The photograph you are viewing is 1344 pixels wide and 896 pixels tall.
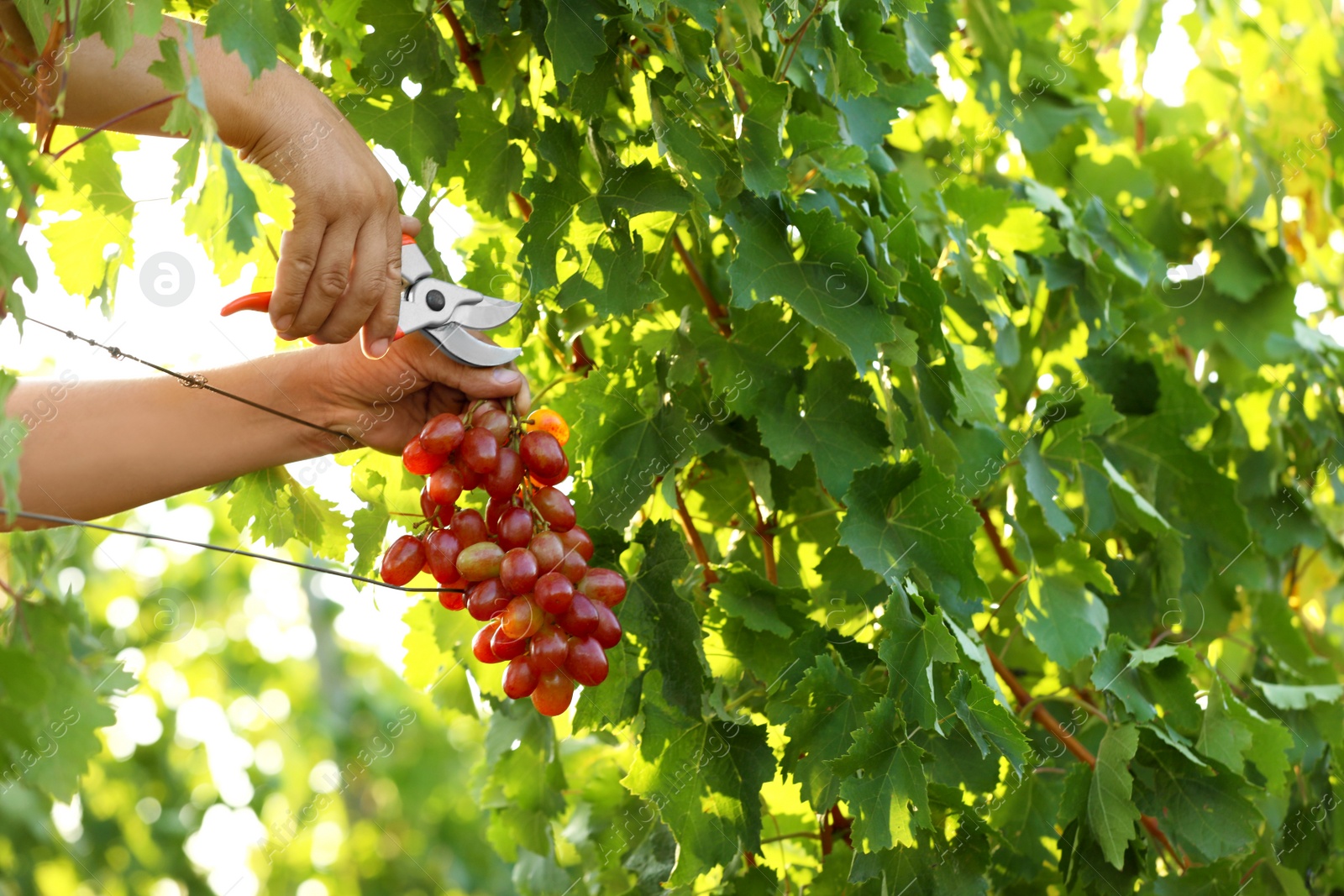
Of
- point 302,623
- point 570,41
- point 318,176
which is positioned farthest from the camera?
point 302,623

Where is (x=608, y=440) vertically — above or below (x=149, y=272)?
below

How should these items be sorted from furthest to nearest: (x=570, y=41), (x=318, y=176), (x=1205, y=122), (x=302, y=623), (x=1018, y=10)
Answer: (x=302, y=623) → (x=1205, y=122) → (x=1018, y=10) → (x=570, y=41) → (x=318, y=176)

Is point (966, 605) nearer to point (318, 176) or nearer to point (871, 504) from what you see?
point (871, 504)

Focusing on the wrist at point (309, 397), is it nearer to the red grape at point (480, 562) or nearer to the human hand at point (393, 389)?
the human hand at point (393, 389)

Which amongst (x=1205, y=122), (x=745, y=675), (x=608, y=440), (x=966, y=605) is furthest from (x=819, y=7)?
(x=1205, y=122)

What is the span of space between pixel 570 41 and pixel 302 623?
12.9 metres

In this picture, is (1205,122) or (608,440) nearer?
(608,440)

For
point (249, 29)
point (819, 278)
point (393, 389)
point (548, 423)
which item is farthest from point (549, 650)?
point (249, 29)

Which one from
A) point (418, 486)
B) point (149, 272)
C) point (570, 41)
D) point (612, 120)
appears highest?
point (570, 41)

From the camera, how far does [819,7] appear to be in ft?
4.04

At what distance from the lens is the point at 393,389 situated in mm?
1268

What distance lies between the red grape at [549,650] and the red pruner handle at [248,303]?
1.46 feet

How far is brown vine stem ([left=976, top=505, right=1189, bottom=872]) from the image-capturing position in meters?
1.58

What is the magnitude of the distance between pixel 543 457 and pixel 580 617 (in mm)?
175
